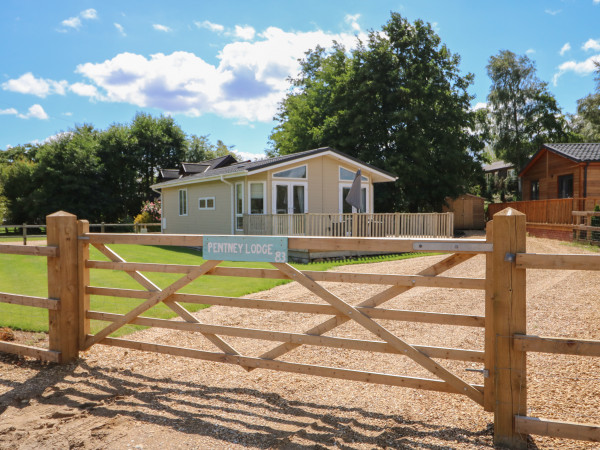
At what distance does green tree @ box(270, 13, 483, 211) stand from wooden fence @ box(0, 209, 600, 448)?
79.4 feet

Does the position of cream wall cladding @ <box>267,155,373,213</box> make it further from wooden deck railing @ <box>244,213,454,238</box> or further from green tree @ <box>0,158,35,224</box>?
green tree @ <box>0,158,35,224</box>

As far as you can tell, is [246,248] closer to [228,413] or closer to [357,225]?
[228,413]

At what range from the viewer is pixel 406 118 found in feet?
92.8

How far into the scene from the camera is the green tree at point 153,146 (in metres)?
40.4

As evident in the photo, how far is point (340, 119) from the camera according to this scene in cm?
3072

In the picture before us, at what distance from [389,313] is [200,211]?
19.4 metres

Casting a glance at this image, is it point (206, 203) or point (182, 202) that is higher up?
point (182, 202)

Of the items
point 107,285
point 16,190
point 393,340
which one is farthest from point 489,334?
point 16,190

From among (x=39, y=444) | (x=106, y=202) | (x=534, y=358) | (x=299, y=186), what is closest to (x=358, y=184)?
(x=299, y=186)

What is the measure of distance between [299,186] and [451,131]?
14.9 m

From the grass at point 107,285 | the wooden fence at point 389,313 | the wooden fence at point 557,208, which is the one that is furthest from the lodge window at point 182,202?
the wooden fence at point 389,313

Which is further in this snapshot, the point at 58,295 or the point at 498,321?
the point at 58,295

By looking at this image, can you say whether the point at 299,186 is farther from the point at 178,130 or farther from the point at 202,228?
the point at 178,130

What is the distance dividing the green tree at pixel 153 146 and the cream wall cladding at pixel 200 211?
51.2 feet
